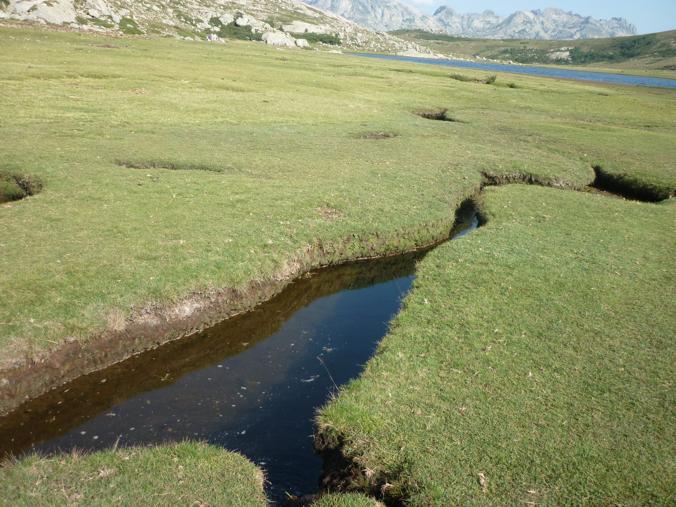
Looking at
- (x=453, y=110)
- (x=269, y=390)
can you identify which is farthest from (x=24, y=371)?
(x=453, y=110)

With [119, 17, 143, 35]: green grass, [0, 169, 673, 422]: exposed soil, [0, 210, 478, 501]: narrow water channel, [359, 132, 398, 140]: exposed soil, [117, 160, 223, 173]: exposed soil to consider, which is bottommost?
[0, 210, 478, 501]: narrow water channel

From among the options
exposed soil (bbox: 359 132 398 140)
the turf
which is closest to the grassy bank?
the turf

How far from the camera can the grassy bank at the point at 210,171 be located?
16859 mm

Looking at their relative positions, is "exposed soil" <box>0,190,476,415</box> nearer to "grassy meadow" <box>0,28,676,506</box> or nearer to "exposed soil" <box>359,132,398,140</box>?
"grassy meadow" <box>0,28,676,506</box>

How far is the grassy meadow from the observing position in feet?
34.6

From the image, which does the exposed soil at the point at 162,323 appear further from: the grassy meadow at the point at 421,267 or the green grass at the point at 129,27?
the green grass at the point at 129,27

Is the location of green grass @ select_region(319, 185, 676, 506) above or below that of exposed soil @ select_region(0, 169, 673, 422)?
above

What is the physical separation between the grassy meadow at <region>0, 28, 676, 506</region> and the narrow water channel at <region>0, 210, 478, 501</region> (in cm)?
138

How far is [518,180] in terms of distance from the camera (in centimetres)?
3531

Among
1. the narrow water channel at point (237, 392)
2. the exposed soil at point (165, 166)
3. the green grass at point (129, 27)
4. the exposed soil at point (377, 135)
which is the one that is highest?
the green grass at point (129, 27)

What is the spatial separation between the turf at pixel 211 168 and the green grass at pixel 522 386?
6968 mm

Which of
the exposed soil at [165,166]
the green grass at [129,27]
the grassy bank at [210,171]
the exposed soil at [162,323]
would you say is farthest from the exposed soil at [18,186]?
Answer: the green grass at [129,27]

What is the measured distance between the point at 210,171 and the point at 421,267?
16.5 m

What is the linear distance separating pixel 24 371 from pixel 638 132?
2528 inches
